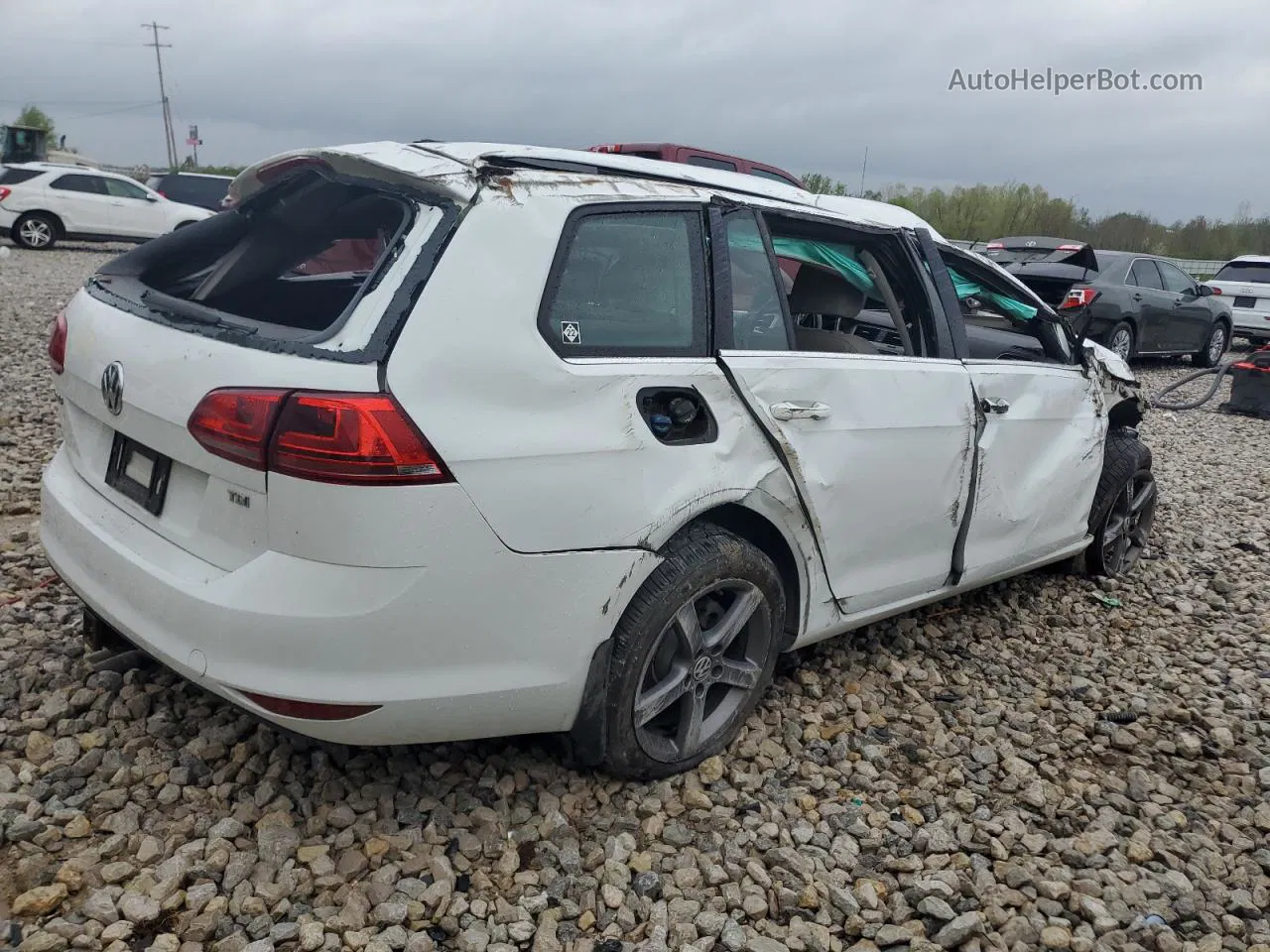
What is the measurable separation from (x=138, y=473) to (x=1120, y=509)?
14.2ft

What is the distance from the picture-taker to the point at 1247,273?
666 inches

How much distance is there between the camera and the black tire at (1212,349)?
46.7 ft

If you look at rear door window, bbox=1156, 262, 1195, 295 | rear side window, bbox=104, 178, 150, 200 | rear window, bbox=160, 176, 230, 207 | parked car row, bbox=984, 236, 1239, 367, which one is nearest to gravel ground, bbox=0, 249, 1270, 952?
parked car row, bbox=984, 236, 1239, 367

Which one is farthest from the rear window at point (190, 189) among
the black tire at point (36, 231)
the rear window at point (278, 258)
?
the rear window at point (278, 258)

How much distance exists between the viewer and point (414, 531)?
7.09 ft

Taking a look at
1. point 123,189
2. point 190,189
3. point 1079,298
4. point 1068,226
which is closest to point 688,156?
point 1079,298

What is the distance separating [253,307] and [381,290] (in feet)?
2.97

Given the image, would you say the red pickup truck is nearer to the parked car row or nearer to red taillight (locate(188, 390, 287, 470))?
the parked car row

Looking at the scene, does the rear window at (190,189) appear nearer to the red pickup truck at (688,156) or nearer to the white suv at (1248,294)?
the red pickup truck at (688,156)

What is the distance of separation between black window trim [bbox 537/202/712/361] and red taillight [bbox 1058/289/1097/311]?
1014 cm

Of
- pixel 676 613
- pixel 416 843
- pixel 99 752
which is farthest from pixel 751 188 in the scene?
pixel 99 752

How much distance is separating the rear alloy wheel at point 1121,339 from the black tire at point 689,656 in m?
10.8

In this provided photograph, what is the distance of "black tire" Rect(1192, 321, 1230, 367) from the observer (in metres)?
14.2

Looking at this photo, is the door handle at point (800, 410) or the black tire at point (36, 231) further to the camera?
the black tire at point (36, 231)
